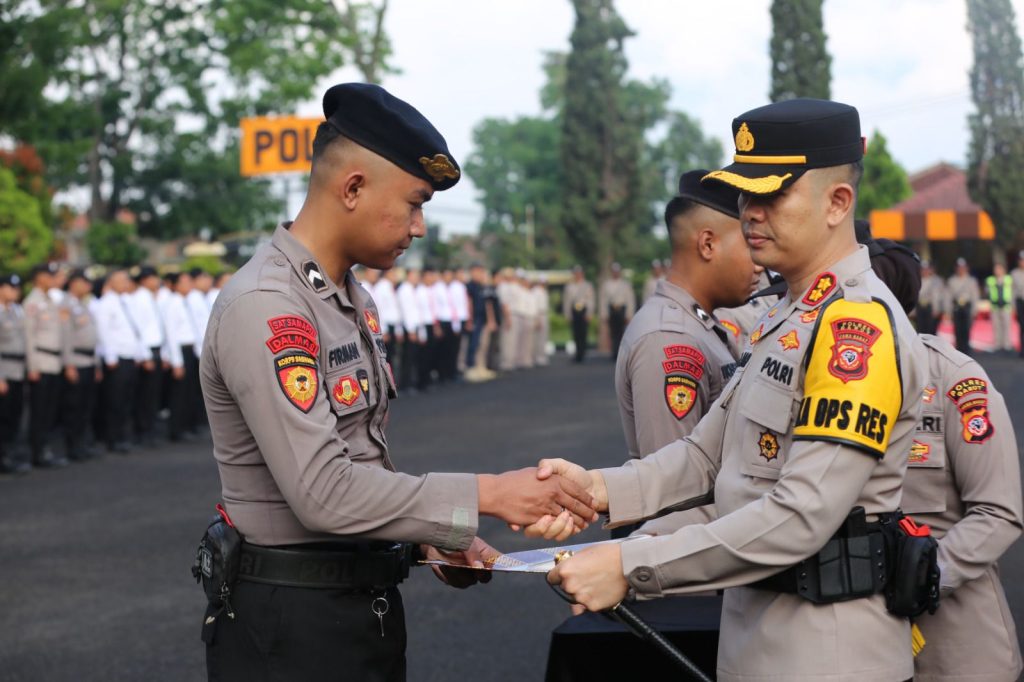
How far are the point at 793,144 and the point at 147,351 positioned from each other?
12.1 m

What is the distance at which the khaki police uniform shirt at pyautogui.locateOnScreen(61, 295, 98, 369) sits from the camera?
12.4 m

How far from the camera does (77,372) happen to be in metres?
12.4

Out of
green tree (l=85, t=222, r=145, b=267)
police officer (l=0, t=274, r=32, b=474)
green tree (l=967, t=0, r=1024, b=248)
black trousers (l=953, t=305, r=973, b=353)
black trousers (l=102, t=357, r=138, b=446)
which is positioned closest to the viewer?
police officer (l=0, t=274, r=32, b=474)

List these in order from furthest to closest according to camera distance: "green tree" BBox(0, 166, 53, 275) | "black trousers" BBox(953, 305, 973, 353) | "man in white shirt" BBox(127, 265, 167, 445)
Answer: "black trousers" BBox(953, 305, 973, 353)
"green tree" BBox(0, 166, 53, 275)
"man in white shirt" BBox(127, 265, 167, 445)

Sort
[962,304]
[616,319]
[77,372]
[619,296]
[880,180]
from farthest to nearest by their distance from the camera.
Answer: [880,180] < [619,296] < [616,319] < [962,304] < [77,372]

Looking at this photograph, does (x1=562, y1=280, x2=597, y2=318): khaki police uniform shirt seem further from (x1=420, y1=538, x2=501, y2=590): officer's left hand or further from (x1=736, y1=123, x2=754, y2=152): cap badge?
(x1=736, y1=123, x2=754, y2=152): cap badge

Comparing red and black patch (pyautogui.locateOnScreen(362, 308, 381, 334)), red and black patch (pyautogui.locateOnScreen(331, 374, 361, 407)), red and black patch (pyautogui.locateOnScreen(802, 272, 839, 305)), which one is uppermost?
red and black patch (pyautogui.locateOnScreen(802, 272, 839, 305))

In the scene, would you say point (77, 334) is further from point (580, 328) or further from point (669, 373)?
point (580, 328)

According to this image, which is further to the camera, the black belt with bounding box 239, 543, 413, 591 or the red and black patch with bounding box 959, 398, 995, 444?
the red and black patch with bounding box 959, 398, 995, 444

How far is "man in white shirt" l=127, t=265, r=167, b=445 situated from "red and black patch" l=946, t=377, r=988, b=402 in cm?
1173

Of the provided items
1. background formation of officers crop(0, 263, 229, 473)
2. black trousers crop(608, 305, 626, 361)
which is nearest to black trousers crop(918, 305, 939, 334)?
black trousers crop(608, 305, 626, 361)

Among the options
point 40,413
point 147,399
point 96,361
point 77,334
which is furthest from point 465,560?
point 147,399

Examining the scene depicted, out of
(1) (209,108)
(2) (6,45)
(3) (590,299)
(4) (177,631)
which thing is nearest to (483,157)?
(1) (209,108)

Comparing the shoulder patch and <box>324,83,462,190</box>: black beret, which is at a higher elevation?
<box>324,83,462,190</box>: black beret
